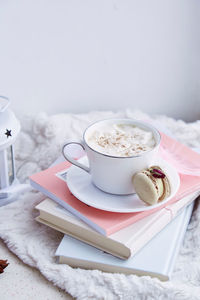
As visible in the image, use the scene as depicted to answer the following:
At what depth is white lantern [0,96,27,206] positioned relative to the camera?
730mm

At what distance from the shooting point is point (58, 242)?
0.68 metres

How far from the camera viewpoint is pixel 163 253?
61cm

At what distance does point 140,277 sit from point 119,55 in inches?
24.5

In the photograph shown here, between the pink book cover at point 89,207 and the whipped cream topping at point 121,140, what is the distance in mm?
95

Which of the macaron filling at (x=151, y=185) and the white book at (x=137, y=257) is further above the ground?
the macaron filling at (x=151, y=185)

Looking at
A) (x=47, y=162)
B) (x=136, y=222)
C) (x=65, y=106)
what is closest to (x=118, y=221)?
(x=136, y=222)

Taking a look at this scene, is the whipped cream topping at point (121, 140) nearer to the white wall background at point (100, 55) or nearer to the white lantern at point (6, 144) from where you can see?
the white lantern at point (6, 144)

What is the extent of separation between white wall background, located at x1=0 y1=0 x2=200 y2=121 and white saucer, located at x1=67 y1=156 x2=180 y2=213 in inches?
14.5

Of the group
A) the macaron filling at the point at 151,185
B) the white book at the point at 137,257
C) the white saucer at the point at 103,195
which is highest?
the macaron filling at the point at 151,185

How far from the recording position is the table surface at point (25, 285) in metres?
0.59

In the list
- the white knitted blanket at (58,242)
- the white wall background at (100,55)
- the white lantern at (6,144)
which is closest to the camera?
the white knitted blanket at (58,242)

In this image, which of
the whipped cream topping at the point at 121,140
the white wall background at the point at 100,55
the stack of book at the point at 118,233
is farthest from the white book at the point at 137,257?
the white wall background at the point at 100,55

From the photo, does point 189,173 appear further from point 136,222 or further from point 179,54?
point 179,54

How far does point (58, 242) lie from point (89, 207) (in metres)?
0.09
